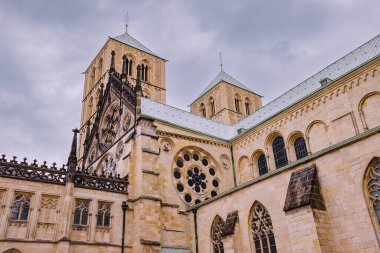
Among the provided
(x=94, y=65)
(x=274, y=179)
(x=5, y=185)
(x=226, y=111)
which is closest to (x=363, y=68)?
(x=274, y=179)

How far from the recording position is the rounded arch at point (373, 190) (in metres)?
12.7

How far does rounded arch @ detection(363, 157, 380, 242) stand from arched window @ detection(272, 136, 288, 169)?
12043 mm

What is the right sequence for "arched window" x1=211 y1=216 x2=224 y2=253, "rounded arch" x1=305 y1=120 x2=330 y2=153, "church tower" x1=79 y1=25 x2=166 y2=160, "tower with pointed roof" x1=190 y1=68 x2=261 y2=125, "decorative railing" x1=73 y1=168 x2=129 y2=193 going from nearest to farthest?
"arched window" x1=211 y1=216 x2=224 y2=253, "decorative railing" x1=73 y1=168 x2=129 y2=193, "rounded arch" x1=305 y1=120 x2=330 y2=153, "tower with pointed roof" x1=190 y1=68 x2=261 y2=125, "church tower" x1=79 y1=25 x2=166 y2=160

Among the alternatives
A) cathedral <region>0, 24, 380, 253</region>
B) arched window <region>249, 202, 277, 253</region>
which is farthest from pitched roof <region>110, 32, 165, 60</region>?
arched window <region>249, 202, 277, 253</region>

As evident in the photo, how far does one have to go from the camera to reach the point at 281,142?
86.1ft

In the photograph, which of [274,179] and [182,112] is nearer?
[274,179]

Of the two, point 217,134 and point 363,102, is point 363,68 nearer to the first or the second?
point 363,102

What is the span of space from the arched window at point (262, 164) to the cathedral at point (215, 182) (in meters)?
0.08

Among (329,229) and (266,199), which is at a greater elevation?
(266,199)

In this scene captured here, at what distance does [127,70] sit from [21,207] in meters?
34.0

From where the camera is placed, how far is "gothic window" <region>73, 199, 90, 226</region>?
19.1m

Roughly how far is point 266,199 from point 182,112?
1659cm

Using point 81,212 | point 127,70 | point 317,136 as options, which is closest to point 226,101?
point 127,70

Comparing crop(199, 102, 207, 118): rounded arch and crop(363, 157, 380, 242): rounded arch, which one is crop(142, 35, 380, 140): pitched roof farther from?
crop(199, 102, 207, 118): rounded arch
